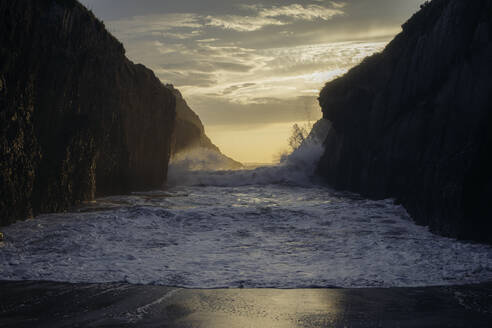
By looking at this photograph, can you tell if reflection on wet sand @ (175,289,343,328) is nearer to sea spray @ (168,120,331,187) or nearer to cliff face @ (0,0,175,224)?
cliff face @ (0,0,175,224)

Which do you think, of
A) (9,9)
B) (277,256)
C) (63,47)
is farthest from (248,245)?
(63,47)

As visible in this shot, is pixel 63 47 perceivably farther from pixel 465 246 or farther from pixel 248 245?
pixel 465 246

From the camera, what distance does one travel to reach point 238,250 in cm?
952

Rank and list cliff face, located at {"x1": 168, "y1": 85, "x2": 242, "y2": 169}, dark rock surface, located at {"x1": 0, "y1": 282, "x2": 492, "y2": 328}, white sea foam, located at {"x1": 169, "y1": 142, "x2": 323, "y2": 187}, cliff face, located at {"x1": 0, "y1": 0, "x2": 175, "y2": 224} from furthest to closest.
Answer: cliff face, located at {"x1": 168, "y1": 85, "x2": 242, "y2": 169} < white sea foam, located at {"x1": 169, "y1": 142, "x2": 323, "y2": 187} < cliff face, located at {"x1": 0, "y1": 0, "x2": 175, "y2": 224} < dark rock surface, located at {"x1": 0, "y1": 282, "x2": 492, "y2": 328}

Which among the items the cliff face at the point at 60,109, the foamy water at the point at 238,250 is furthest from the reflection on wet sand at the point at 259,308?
the cliff face at the point at 60,109

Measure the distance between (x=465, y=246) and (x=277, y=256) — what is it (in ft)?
14.2

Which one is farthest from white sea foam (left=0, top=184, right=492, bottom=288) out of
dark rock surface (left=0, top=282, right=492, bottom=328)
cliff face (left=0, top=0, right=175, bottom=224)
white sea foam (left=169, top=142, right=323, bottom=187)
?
white sea foam (left=169, top=142, right=323, bottom=187)

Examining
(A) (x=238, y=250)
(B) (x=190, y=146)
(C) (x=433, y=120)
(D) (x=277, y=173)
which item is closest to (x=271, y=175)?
(D) (x=277, y=173)

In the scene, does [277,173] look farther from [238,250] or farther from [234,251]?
[234,251]

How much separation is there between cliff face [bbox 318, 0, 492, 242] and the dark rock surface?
426 cm

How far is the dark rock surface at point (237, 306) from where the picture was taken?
4.98 meters

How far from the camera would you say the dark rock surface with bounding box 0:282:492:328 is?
498 centimetres

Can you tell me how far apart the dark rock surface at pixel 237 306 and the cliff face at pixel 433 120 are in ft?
14.0

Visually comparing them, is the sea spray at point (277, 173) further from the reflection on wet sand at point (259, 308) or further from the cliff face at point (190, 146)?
the reflection on wet sand at point (259, 308)
